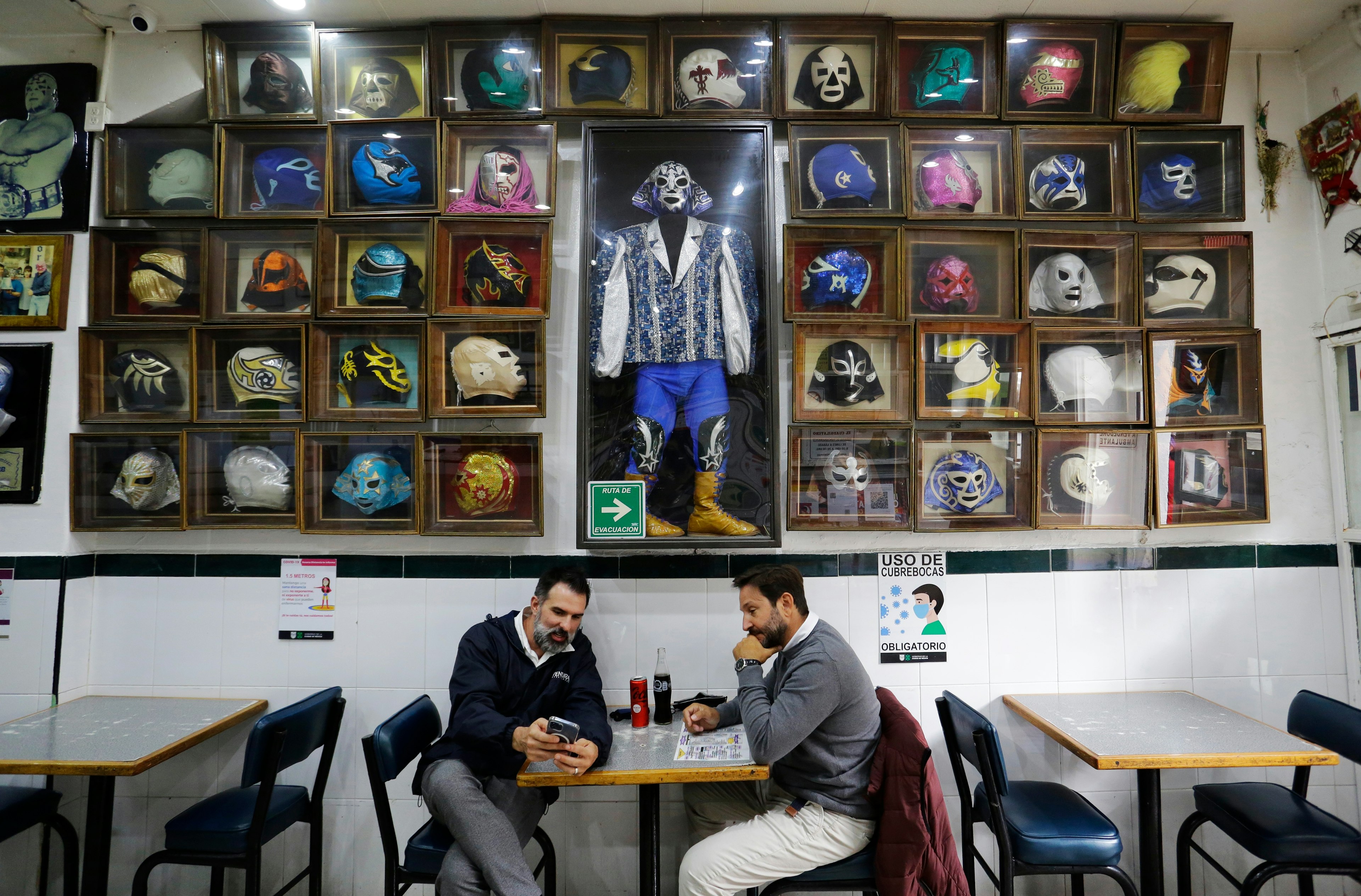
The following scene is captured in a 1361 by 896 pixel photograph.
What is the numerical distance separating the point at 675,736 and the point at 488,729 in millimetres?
671

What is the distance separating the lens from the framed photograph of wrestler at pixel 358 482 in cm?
312

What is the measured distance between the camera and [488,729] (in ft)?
8.04

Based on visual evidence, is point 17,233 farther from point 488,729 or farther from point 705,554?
point 705,554

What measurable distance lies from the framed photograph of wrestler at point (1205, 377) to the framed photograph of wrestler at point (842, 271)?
47.5 inches

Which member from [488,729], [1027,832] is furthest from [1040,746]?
[488,729]

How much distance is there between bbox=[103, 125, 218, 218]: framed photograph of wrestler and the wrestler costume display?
1838mm

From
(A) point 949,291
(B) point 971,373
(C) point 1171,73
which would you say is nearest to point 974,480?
(B) point 971,373

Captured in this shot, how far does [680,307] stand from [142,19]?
8.78 feet

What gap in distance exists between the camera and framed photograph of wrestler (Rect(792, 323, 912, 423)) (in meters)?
3.13

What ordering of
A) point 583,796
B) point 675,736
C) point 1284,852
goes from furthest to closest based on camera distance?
point 583,796
point 675,736
point 1284,852

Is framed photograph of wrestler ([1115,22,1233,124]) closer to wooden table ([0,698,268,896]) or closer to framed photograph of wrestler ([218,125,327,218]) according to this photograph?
framed photograph of wrestler ([218,125,327,218])

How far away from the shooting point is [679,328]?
3.12 m

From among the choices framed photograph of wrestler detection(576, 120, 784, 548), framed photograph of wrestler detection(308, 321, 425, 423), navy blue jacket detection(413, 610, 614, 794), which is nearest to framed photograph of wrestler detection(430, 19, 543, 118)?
framed photograph of wrestler detection(576, 120, 784, 548)

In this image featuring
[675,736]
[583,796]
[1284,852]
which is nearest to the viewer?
[1284,852]
